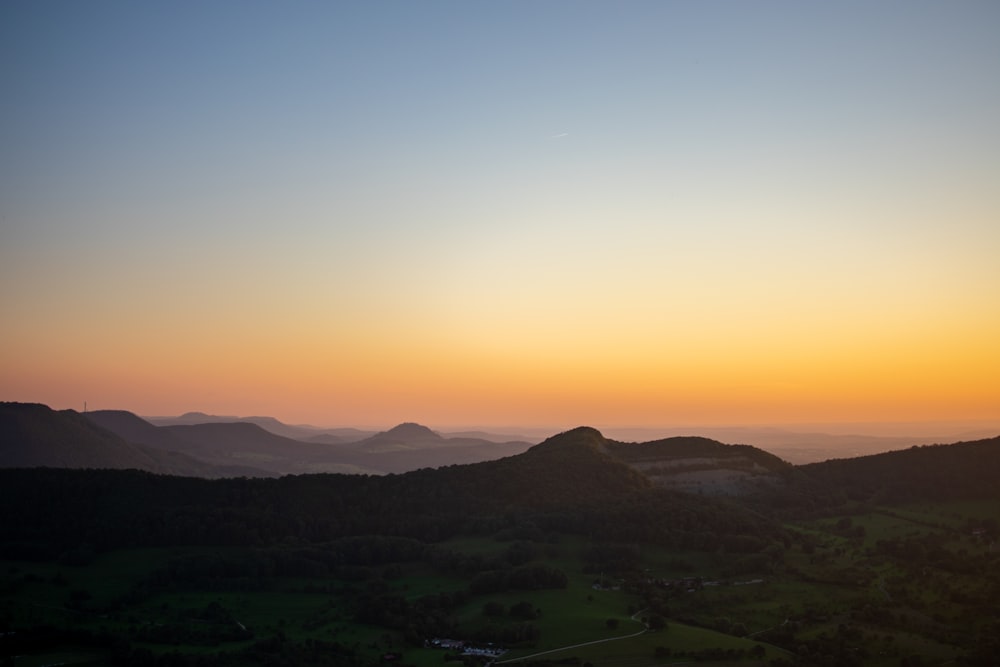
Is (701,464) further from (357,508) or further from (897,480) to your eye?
(357,508)

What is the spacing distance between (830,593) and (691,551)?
646 inches

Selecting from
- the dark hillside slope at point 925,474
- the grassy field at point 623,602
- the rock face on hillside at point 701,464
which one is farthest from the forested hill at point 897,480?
the grassy field at point 623,602

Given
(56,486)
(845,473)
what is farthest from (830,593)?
(56,486)

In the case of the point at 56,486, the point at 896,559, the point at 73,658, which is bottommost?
the point at 73,658

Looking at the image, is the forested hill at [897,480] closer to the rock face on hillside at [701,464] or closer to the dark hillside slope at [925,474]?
the dark hillside slope at [925,474]

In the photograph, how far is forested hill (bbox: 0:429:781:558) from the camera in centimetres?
9569

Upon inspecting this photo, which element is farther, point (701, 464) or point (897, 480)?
point (701, 464)

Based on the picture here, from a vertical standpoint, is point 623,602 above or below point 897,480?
below

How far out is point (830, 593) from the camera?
Answer: 249 feet

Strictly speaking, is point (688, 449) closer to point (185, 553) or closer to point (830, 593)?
point (830, 593)

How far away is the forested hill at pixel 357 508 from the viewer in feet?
314

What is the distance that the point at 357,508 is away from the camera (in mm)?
108625

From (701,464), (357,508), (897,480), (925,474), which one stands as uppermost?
(701,464)

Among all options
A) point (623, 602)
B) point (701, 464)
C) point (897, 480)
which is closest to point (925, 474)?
point (897, 480)
